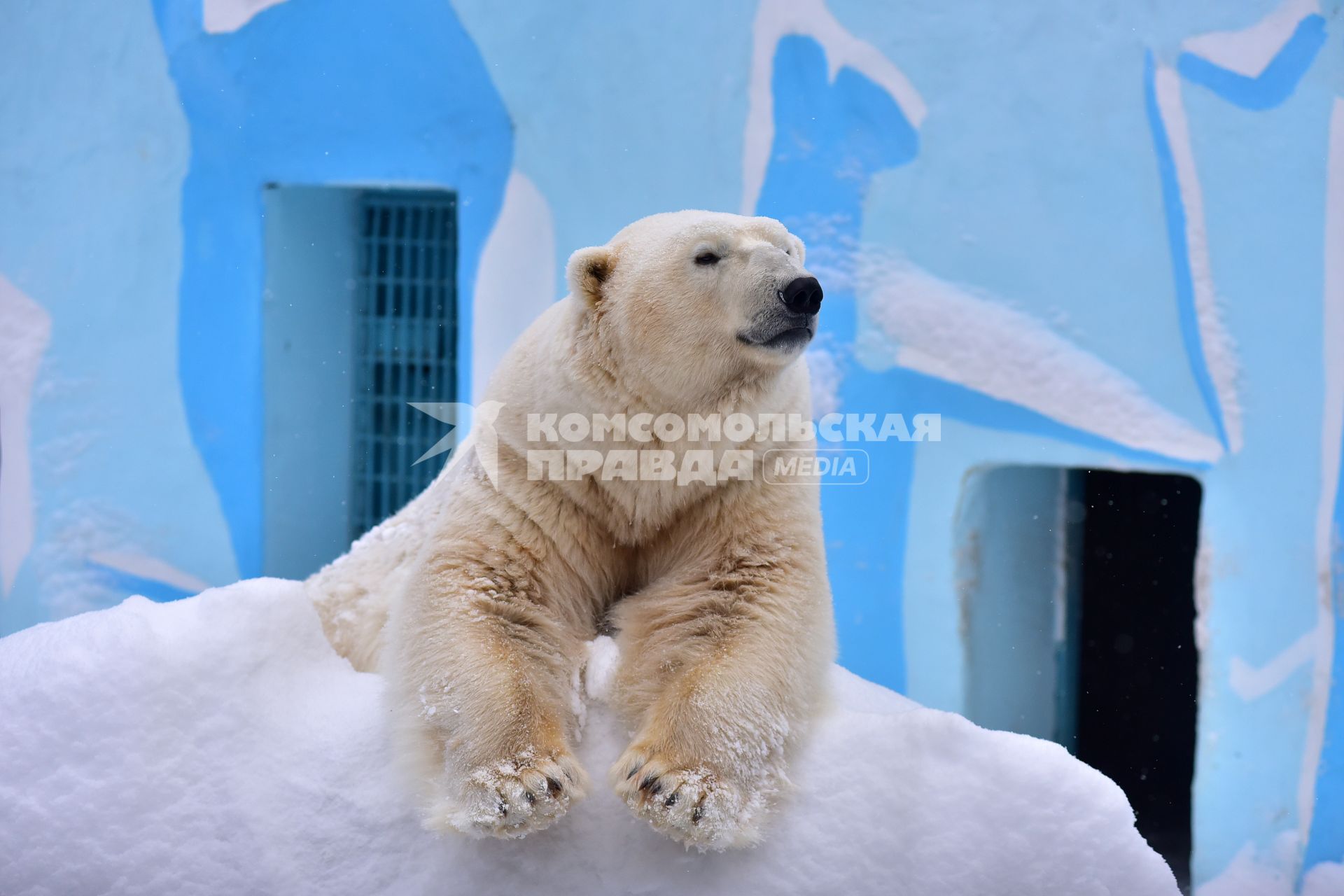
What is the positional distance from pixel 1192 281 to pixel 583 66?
2.46 meters

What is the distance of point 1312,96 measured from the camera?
3625mm

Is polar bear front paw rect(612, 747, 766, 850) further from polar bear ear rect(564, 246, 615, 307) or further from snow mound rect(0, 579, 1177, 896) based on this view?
polar bear ear rect(564, 246, 615, 307)

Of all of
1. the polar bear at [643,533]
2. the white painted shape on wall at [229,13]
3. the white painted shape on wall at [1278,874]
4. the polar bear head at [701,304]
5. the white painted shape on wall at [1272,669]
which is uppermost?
the white painted shape on wall at [229,13]

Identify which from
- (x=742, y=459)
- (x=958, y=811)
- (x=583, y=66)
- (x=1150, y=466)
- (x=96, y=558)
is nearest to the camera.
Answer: (x=958, y=811)

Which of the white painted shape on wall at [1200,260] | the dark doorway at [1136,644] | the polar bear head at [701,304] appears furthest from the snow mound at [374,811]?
the dark doorway at [1136,644]

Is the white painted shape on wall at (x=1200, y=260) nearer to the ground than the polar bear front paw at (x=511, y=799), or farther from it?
farther from it

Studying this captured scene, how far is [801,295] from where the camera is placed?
1.94 meters

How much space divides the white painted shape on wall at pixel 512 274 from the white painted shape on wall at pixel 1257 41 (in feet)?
8.35

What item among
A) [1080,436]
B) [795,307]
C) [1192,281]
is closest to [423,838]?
[795,307]

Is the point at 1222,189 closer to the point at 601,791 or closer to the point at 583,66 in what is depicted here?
the point at 583,66

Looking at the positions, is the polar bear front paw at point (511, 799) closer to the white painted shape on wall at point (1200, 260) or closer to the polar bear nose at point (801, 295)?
the polar bear nose at point (801, 295)

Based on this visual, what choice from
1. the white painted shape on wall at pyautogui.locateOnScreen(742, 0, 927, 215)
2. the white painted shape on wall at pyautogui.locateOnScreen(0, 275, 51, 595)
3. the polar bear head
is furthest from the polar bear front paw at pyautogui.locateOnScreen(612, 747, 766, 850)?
the white painted shape on wall at pyautogui.locateOnScreen(0, 275, 51, 595)

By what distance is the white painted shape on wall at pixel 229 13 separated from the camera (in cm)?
461

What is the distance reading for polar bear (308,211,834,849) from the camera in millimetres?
1787
